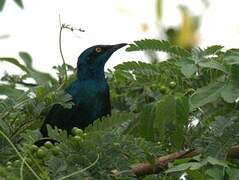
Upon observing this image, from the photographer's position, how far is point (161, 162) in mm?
3750

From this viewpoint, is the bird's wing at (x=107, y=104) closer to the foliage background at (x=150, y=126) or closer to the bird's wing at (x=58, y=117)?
the bird's wing at (x=58, y=117)

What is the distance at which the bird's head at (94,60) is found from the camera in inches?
243

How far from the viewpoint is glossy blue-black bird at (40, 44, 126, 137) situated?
5.54 m

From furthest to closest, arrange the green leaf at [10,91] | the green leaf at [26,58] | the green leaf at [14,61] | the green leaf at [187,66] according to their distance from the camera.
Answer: the green leaf at [26,58] → the green leaf at [14,61] → the green leaf at [10,91] → the green leaf at [187,66]

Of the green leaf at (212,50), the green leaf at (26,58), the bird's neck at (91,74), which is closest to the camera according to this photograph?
the green leaf at (212,50)

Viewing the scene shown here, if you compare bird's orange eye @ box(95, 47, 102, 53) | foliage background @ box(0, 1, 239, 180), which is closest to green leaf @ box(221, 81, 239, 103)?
foliage background @ box(0, 1, 239, 180)

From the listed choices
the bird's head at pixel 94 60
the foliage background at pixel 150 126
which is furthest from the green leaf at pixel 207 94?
the bird's head at pixel 94 60

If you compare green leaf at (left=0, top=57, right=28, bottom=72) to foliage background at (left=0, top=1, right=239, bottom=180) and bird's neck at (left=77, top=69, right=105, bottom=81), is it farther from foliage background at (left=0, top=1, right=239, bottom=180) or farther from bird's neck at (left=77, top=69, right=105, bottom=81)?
bird's neck at (left=77, top=69, right=105, bottom=81)

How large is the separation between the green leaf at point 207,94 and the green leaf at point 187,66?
0.31 feet

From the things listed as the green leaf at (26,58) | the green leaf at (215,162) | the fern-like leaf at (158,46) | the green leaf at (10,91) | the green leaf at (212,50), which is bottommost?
the green leaf at (215,162)

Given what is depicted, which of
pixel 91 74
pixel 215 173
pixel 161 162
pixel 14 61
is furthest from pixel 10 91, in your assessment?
pixel 91 74

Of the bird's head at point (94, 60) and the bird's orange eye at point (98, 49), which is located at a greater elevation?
the bird's orange eye at point (98, 49)

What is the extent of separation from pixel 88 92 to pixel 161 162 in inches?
89.4

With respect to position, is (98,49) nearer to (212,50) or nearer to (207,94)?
(212,50)
